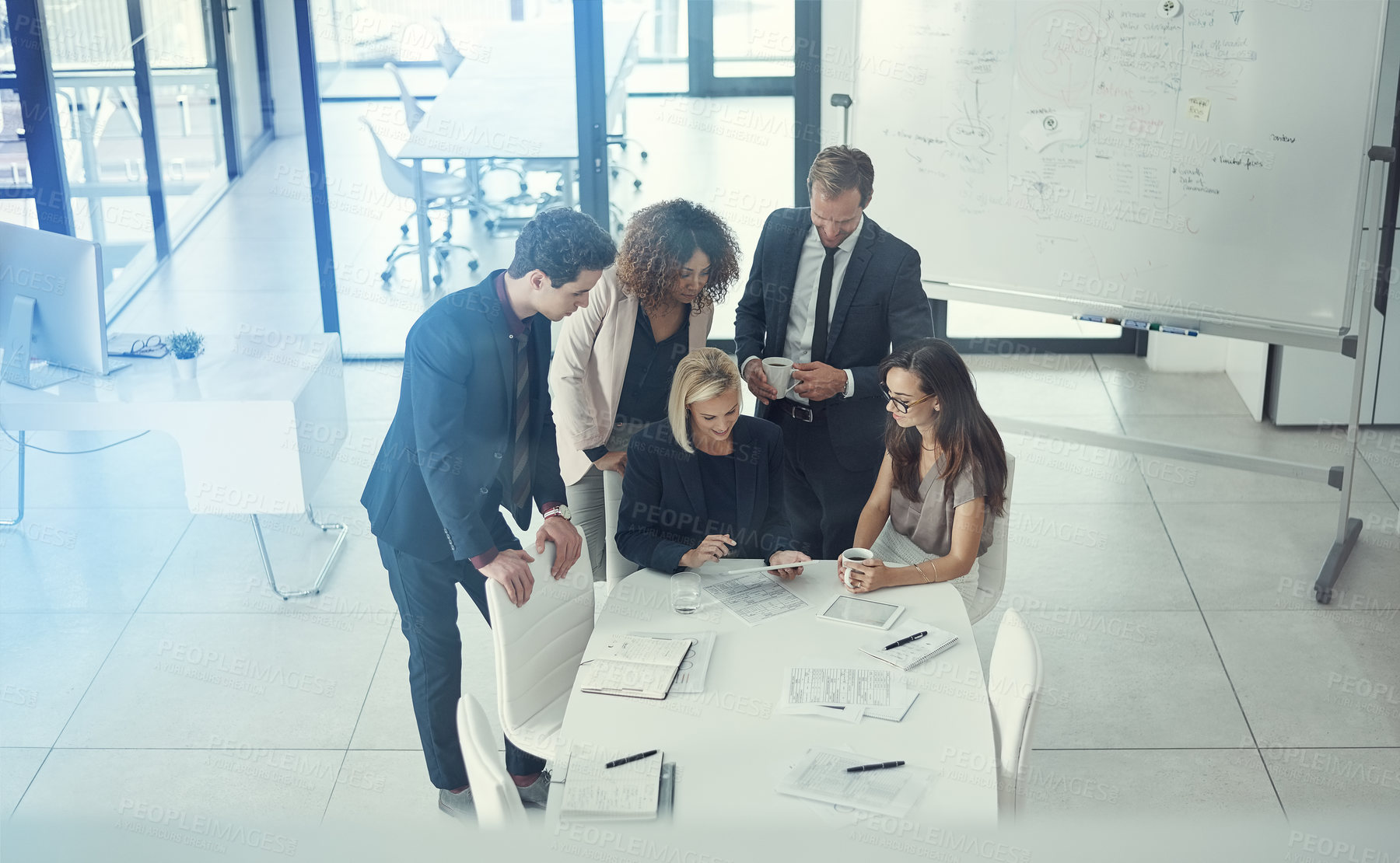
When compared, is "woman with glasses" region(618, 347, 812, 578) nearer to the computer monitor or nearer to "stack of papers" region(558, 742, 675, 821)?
"stack of papers" region(558, 742, 675, 821)

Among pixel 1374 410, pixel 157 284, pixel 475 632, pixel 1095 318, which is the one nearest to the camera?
pixel 475 632

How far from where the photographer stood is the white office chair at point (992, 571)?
329 centimetres

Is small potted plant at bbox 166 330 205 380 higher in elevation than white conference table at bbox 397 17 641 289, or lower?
lower

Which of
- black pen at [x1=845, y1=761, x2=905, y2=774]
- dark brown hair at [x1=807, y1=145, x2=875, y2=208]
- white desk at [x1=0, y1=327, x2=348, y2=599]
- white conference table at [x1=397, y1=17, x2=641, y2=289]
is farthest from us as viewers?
white conference table at [x1=397, y1=17, x2=641, y2=289]

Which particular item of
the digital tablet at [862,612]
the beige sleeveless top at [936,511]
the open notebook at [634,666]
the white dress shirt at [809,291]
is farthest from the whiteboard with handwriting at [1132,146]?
the open notebook at [634,666]

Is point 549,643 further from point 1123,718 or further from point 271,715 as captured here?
point 1123,718

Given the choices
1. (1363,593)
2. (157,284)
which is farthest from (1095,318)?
(157,284)

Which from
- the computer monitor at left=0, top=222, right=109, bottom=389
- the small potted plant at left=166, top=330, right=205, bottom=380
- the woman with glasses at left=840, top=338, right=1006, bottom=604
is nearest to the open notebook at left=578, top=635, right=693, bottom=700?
the woman with glasses at left=840, top=338, right=1006, bottom=604

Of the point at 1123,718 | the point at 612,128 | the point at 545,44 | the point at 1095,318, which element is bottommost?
the point at 1123,718

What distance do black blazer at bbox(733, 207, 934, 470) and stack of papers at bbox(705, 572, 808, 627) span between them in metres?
0.70

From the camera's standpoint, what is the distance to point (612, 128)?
241 inches

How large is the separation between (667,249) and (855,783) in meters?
1.49

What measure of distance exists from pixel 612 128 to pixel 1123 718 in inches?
153

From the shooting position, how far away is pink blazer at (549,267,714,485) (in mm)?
3281
